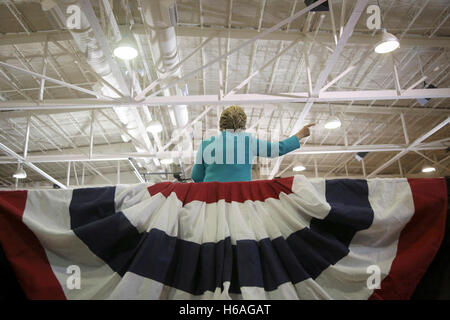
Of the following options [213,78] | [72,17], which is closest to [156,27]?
[72,17]

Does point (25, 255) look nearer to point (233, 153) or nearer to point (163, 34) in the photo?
point (233, 153)

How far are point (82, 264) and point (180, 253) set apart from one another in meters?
0.41

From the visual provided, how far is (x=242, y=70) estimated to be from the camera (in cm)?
774

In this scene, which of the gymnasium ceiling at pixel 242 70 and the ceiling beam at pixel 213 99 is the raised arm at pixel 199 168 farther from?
the ceiling beam at pixel 213 99

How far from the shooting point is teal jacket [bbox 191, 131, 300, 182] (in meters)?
1.79

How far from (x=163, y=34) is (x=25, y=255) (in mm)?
4305

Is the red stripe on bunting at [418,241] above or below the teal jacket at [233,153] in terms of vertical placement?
below

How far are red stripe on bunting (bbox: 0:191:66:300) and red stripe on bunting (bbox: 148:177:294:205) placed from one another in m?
0.52

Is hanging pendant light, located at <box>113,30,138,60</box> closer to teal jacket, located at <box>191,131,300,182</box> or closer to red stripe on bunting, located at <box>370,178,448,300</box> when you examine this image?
teal jacket, located at <box>191,131,300,182</box>

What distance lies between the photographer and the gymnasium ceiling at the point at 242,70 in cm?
568

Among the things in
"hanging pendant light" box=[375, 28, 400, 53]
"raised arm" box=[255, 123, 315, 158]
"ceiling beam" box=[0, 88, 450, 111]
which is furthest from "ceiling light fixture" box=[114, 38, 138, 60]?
"hanging pendant light" box=[375, 28, 400, 53]

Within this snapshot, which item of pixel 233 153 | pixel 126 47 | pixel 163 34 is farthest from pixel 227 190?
pixel 163 34

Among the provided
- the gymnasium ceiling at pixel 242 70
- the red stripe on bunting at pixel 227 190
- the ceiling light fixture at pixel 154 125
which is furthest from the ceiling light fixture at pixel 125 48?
the red stripe on bunting at pixel 227 190

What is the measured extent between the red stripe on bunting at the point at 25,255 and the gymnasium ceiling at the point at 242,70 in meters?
3.20
